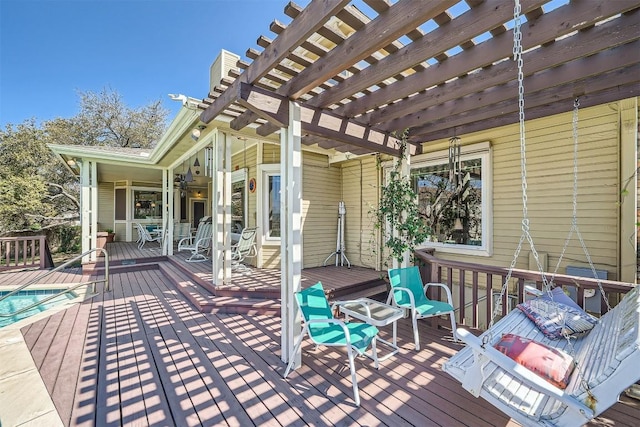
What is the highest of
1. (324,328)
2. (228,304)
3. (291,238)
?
(291,238)

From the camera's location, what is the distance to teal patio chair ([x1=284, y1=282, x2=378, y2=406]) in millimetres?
2232

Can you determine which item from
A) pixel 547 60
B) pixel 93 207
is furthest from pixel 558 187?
pixel 93 207

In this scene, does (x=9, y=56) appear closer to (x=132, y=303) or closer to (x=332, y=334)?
(x=132, y=303)

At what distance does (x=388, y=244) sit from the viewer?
381 centimetres

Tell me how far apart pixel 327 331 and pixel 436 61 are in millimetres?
2637

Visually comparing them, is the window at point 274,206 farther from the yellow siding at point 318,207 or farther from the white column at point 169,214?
the white column at point 169,214

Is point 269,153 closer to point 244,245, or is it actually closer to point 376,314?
point 244,245

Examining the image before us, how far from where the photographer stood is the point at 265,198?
621 cm

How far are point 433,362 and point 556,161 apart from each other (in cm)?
343

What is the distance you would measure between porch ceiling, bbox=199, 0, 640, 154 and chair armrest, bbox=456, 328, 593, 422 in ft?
6.38

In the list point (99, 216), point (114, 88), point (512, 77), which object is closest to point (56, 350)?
point (512, 77)

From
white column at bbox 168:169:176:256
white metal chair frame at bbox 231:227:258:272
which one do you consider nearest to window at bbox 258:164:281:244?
white metal chair frame at bbox 231:227:258:272

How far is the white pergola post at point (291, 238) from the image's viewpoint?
2688 millimetres

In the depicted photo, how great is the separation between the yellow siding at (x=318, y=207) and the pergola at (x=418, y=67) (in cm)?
289
